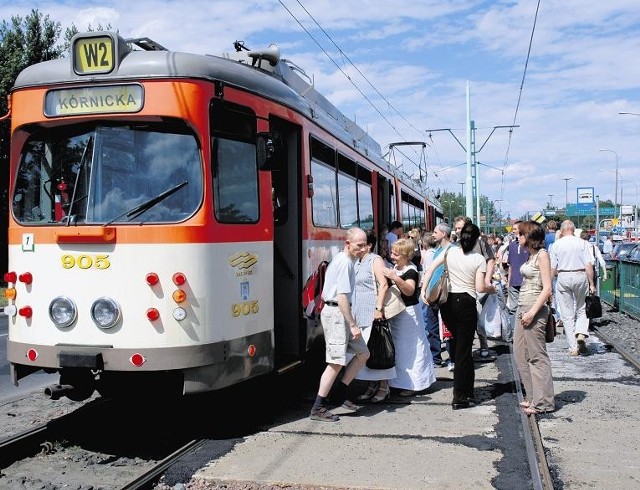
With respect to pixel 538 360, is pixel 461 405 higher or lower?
lower

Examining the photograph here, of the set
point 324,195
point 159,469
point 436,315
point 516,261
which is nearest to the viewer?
point 159,469

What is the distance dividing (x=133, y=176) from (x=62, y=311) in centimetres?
122

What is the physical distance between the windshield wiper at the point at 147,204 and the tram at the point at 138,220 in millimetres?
12

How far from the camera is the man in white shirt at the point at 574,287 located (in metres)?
10.8

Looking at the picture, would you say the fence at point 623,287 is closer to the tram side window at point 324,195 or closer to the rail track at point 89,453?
the tram side window at point 324,195

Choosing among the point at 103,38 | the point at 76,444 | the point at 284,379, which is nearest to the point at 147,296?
the point at 76,444

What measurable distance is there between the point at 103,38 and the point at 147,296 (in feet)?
7.10

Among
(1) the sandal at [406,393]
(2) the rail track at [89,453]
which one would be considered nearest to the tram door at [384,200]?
(1) the sandal at [406,393]

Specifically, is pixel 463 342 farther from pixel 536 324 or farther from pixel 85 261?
pixel 85 261

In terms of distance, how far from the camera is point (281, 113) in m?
7.36

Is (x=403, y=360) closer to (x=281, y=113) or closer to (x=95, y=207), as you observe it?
(x=281, y=113)

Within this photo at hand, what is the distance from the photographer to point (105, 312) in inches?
233

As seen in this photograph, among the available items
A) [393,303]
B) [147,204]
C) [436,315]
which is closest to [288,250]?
[393,303]

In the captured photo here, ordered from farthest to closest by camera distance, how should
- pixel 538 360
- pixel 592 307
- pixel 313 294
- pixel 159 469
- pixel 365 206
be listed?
pixel 365 206 → pixel 592 307 → pixel 313 294 → pixel 538 360 → pixel 159 469
